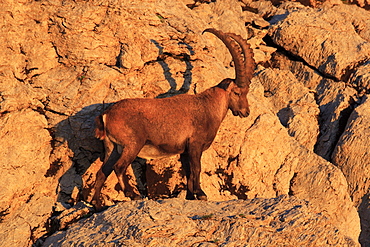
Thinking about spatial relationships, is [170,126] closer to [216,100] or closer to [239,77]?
[216,100]

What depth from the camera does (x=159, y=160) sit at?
13.2 metres

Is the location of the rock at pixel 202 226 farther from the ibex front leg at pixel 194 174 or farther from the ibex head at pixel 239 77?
the ibex head at pixel 239 77

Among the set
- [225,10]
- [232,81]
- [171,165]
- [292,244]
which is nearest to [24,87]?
[171,165]

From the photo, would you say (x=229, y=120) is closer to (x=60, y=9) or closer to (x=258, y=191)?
(x=258, y=191)

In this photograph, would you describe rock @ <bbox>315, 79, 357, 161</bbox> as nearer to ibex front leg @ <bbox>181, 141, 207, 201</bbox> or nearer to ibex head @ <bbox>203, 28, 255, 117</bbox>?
ibex head @ <bbox>203, 28, 255, 117</bbox>

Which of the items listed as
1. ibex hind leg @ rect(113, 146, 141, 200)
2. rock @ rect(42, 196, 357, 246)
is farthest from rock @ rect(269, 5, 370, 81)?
ibex hind leg @ rect(113, 146, 141, 200)

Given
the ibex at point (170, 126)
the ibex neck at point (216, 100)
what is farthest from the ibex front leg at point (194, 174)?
the ibex neck at point (216, 100)

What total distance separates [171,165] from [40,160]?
3.39m

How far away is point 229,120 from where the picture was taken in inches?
560

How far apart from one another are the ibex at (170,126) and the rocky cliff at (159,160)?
0.90 meters

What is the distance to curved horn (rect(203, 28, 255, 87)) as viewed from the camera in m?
13.0

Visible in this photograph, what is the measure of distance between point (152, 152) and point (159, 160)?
1180mm

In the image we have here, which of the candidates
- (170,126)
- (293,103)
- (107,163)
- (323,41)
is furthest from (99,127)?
(323,41)

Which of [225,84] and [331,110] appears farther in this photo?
[331,110]
